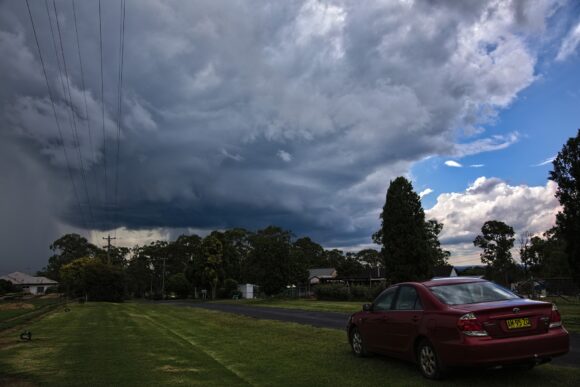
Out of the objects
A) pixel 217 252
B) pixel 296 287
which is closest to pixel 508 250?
pixel 296 287

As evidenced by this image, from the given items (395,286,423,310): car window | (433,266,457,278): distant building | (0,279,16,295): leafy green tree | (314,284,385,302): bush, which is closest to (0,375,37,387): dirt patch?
(395,286,423,310): car window

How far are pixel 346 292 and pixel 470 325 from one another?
42291 millimetres

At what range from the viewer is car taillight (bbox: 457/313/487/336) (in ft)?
22.4

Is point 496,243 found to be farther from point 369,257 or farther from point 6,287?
point 6,287

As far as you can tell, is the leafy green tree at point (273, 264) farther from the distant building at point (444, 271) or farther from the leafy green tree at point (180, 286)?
the leafy green tree at point (180, 286)

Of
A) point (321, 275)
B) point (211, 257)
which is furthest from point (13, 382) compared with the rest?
point (321, 275)

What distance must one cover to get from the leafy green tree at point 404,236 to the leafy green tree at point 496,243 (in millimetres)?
49847

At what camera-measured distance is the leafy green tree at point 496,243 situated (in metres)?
81.8

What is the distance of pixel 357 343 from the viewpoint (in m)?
10.2

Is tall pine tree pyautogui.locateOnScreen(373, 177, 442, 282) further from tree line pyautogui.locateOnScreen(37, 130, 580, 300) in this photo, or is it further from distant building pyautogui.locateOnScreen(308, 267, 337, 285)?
distant building pyautogui.locateOnScreen(308, 267, 337, 285)

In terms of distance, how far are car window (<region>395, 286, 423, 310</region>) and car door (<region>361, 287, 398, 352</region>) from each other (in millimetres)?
266

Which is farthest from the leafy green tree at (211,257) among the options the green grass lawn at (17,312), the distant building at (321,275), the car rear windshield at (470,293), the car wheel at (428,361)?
the car wheel at (428,361)

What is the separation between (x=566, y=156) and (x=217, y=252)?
60172mm

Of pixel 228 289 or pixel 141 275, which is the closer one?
pixel 228 289
